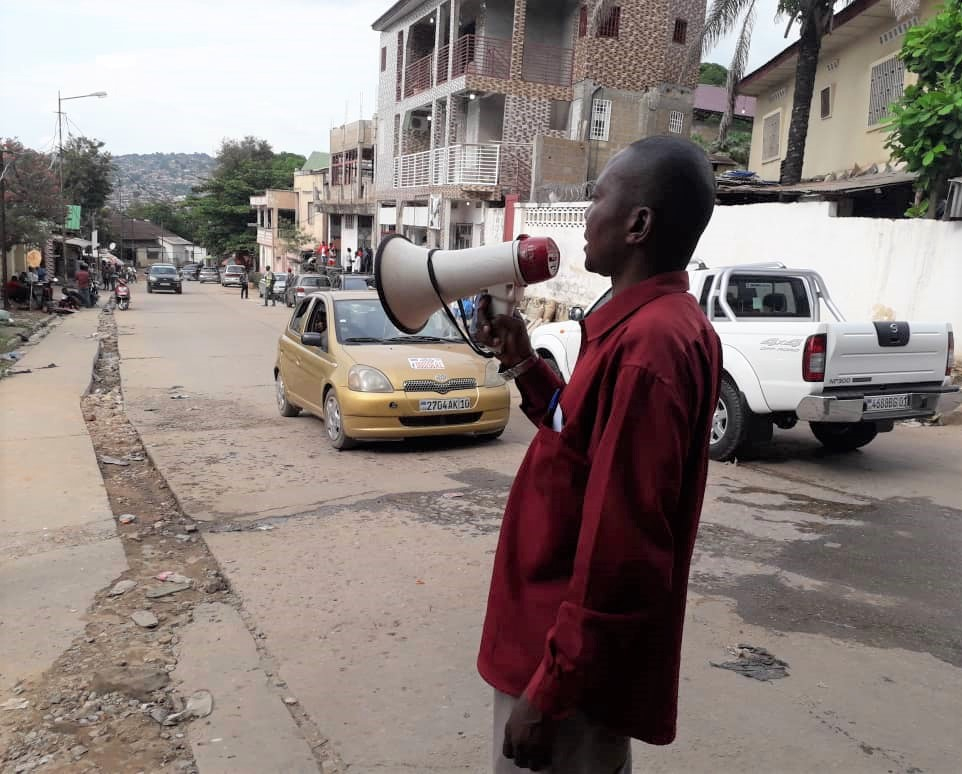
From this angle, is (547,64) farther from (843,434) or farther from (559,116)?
(843,434)

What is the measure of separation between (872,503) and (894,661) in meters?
2.89

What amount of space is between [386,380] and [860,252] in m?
7.96

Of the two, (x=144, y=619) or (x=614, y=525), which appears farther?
(x=144, y=619)

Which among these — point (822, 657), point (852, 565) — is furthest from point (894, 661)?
point (852, 565)

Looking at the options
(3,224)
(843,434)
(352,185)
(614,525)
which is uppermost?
(352,185)

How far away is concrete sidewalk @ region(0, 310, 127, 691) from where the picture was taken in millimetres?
3902

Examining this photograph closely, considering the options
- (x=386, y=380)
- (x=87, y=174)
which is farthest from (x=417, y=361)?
(x=87, y=174)

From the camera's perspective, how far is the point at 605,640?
1.46m

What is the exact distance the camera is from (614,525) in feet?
4.73

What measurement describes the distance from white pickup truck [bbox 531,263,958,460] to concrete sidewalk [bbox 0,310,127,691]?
4342mm

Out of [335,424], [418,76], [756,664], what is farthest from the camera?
[418,76]

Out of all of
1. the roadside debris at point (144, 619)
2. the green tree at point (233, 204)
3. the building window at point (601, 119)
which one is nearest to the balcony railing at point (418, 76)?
the building window at point (601, 119)

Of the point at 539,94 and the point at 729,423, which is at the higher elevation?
the point at 539,94

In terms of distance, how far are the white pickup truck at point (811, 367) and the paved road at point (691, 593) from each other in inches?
21.9
